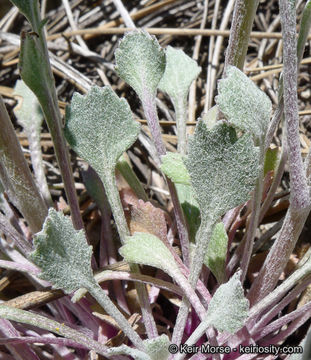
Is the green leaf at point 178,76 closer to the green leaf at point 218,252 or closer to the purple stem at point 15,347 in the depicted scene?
the green leaf at point 218,252

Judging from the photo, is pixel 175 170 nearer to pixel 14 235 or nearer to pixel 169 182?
pixel 169 182

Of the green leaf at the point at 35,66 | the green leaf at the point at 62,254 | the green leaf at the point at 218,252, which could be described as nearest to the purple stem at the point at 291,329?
the green leaf at the point at 218,252

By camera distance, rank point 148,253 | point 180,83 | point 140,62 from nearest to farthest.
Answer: point 148,253 < point 140,62 < point 180,83

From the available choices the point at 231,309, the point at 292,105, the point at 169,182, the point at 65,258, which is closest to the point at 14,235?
the point at 65,258

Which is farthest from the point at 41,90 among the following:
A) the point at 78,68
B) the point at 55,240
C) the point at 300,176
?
the point at 78,68

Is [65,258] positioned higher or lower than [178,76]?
lower

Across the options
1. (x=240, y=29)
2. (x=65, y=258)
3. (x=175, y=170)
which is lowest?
(x=65, y=258)
